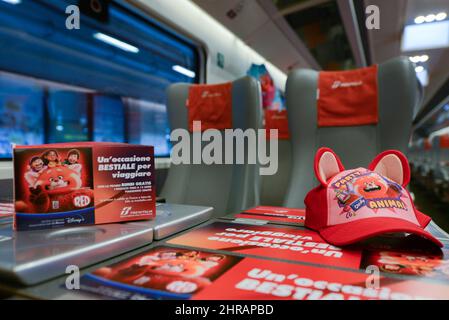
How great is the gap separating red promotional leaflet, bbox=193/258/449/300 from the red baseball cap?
0.52 feet

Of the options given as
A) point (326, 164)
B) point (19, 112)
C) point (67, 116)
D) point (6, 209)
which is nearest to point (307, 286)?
point (326, 164)

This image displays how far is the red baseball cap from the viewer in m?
0.60

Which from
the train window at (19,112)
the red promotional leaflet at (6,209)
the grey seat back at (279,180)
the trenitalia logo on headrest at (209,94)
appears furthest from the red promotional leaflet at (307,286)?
the grey seat back at (279,180)

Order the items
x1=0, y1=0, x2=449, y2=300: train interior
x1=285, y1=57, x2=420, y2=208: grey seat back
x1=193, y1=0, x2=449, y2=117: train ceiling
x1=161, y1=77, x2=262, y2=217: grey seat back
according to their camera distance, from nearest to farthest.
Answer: x1=0, y1=0, x2=449, y2=300: train interior < x1=285, y1=57, x2=420, y2=208: grey seat back < x1=161, y1=77, x2=262, y2=217: grey seat back < x1=193, y1=0, x2=449, y2=117: train ceiling

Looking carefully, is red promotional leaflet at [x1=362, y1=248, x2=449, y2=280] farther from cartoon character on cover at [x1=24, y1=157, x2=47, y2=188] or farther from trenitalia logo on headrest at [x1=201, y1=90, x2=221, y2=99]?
trenitalia logo on headrest at [x1=201, y1=90, x2=221, y2=99]

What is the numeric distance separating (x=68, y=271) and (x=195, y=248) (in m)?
0.22

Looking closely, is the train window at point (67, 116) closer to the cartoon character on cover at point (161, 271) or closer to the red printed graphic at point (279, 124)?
the red printed graphic at point (279, 124)

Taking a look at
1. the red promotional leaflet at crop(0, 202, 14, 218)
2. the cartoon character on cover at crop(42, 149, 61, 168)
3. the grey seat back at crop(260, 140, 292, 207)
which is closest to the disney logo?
the cartoon character on cover at crop(42, 149, 61, 168)

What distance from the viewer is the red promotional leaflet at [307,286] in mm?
394

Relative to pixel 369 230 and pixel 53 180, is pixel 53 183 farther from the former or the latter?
pixel 369 230

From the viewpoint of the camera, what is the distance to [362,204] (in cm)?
66

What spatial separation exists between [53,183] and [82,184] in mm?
54

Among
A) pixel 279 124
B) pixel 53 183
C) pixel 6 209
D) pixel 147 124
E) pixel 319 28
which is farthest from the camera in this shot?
pixel 319 28
